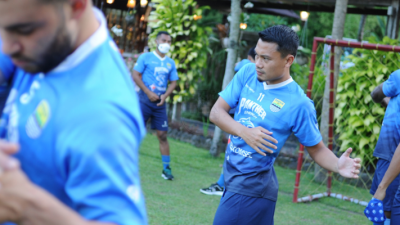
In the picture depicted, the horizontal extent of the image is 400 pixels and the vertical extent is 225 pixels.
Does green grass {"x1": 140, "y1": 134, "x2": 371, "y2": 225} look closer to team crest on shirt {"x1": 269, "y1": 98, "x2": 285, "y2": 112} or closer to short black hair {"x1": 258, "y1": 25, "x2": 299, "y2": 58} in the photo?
team crest on shirt {"x1": 269, "y1": 98, "x2": 285, "y2": 112}

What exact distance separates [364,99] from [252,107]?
455 centimetres

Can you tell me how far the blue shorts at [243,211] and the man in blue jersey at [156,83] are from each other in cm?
376

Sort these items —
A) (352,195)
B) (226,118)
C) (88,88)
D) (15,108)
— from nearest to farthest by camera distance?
1. (88,88)
2. (15,108)
3. (226,118)
4. (352,195)

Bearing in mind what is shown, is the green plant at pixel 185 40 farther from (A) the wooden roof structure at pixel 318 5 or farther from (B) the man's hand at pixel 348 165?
(B) the man's hand at pixel 348 165

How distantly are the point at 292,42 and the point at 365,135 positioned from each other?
4415 millimetres

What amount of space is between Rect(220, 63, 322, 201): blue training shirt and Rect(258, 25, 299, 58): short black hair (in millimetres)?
228

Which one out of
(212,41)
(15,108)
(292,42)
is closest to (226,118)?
Answer: (292,42)

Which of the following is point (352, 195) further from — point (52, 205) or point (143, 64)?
point (52, 205)

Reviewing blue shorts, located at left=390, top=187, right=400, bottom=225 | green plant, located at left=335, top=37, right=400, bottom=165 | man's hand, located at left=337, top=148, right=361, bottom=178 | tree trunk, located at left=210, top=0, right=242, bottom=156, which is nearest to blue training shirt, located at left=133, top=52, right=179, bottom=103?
tree trunk, located at left=210, top=0, right=242, bottom=156

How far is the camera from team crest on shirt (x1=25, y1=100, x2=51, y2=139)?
1.06 m

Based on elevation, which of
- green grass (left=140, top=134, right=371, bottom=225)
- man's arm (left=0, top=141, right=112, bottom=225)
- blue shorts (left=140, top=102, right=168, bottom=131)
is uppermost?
man's arm (left=0, top=141, right=112, bottom=225)

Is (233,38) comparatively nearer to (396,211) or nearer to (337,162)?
(396,211)

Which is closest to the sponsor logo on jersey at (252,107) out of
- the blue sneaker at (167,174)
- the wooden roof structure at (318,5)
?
the blue sneaker at (167,174)

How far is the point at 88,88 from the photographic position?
3.42ft
